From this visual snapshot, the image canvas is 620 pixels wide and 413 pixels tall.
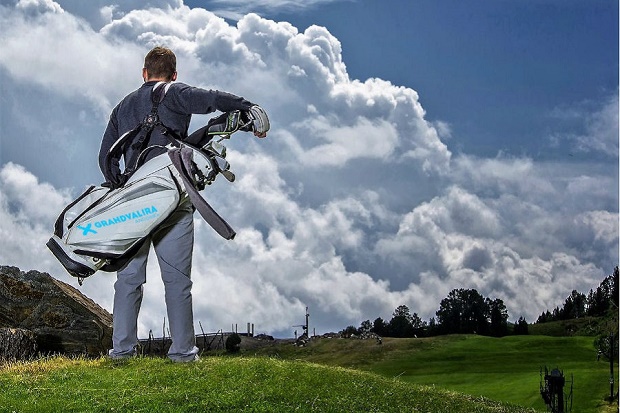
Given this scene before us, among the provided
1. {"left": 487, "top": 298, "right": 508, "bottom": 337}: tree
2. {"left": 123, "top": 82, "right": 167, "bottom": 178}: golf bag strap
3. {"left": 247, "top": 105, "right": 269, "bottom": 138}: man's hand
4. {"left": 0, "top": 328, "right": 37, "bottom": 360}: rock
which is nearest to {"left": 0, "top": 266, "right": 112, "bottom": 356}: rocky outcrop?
{"left": 0, "top": 328, "right": 37, "bottom": 360}: rock

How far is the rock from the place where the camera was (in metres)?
13.1

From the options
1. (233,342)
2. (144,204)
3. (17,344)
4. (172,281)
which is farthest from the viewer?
(233,342)

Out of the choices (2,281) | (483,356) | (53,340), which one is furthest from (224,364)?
(483,356)

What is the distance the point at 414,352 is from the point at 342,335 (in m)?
3.69

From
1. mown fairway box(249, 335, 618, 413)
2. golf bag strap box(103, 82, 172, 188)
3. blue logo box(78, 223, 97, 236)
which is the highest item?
golf bag strap box(103, 82, 172, 188)

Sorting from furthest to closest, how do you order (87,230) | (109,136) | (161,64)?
(109,136), (161,64), (87,230)

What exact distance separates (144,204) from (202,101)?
1.33m

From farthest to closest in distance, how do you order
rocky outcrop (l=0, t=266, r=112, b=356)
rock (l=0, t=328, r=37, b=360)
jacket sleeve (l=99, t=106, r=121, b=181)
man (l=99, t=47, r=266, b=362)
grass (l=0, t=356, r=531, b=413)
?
rocky outcrop (l=0, t=266, r=112, b=356) → rock (l=0, t=328, r=37, b=360) → jacket sleeve (l=99, t=106, r=121, b=181) → man (l=99, t=47, r=266, b=362) → grass (l=0, t=356, r=531, b=413)

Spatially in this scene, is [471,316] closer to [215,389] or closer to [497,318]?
[497,318]

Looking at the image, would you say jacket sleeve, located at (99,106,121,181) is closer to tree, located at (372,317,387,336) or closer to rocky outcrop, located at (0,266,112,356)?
rocky outcrop, located at (0,266,112,356)

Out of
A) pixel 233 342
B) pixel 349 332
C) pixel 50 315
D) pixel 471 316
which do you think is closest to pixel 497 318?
pixel 471 316

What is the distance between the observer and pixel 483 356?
39500 millimetres

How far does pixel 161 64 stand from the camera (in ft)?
34.7

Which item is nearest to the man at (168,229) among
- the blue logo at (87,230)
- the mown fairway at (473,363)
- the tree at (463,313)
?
the blue logo at (87,230)
